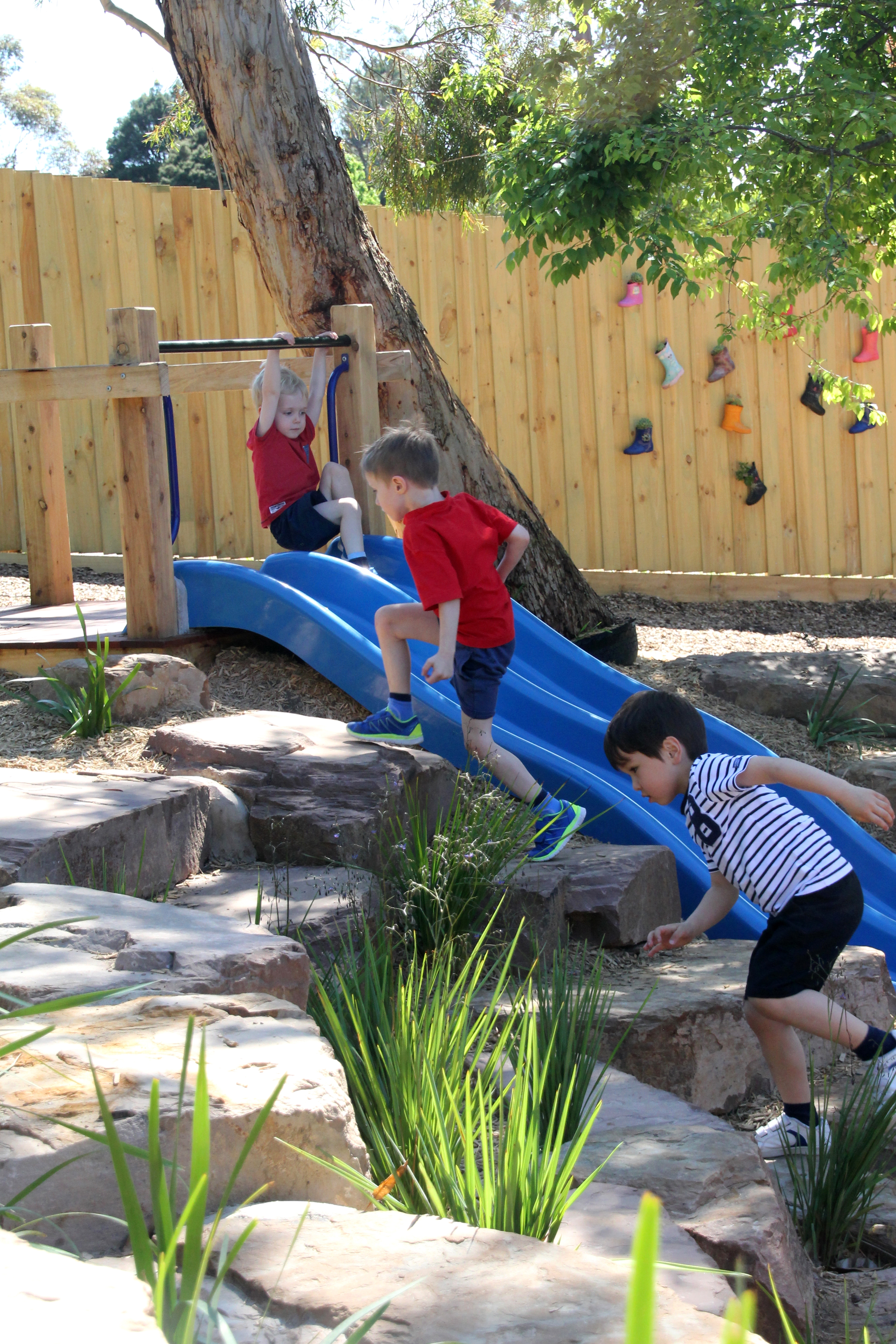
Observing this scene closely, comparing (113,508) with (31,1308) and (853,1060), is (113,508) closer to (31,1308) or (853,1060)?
(853,1060)

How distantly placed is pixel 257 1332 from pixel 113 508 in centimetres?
769

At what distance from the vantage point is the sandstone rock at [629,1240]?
5.44 feet

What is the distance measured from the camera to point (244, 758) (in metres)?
3.88

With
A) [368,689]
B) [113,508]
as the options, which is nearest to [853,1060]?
[368,689]

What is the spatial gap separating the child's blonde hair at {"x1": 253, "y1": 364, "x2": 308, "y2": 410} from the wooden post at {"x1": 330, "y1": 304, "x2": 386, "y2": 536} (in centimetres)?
24

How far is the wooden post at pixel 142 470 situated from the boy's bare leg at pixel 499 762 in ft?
5.08

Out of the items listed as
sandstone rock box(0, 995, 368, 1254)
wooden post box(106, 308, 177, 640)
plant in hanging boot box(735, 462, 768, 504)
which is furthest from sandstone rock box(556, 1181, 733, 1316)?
plant in hanging boot box(735, 462, 768, 504)

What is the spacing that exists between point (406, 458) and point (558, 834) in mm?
1337

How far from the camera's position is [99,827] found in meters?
3.02

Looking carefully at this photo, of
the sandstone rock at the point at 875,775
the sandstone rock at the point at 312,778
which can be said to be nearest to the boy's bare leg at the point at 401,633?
the sandstone rock at the point at 312,778

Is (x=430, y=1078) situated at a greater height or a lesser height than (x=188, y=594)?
lesser

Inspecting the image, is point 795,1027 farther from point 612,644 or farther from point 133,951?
point 612,644

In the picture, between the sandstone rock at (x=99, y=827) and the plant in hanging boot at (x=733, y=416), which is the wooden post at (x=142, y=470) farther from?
the plant in hanging boot at (x=733, y=416)

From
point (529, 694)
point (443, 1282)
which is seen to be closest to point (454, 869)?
point (443, 1282)
